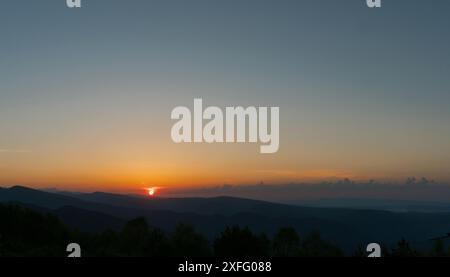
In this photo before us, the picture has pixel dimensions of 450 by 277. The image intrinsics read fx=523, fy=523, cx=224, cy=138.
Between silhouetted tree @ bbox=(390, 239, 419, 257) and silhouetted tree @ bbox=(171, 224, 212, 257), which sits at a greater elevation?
silhouetted tree @ bbox=(390, 239, 419, 257)

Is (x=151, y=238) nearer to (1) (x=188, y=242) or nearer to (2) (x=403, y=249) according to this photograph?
(1) (x=188, y=242)

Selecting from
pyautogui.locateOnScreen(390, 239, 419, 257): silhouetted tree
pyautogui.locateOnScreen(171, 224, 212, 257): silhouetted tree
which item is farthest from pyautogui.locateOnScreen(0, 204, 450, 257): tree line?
pyautogui.locateOnScreen(390, 239, 419, 257): silhouetted tree

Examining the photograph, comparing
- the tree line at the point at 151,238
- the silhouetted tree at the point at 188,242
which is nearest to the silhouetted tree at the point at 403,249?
the tree line at the point at 151,238

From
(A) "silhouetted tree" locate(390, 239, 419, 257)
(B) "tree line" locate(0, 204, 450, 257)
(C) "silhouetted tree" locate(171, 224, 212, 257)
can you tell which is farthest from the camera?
(C) "silhouetted tree" locate(171, 224, 212, 257)

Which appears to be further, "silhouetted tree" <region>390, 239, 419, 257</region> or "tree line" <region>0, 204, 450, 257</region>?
"tree line" <region>0, 204, 450, 257</region>

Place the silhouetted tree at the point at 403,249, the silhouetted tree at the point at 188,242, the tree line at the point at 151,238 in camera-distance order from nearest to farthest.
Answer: the silhouetted tree at the point at 403,249
the tree line at the point at 151,238
the silhouetted tree at the point at 188,242

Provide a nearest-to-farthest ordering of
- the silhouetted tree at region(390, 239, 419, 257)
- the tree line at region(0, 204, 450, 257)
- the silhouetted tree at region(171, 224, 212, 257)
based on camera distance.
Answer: the silhouetted tree at region(390, 239, 419, 257)
the tree line at region(0, 204, 450, 257)
the silhouetted tree at region(171, 224, 212, 257)

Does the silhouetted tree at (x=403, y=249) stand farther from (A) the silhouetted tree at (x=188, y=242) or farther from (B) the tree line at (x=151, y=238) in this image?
(A) the silhouetted tree at (x=188, y=242)

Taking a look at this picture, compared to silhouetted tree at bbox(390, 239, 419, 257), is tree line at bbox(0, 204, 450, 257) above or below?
below

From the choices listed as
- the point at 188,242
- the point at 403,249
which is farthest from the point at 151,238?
the point at 403,249

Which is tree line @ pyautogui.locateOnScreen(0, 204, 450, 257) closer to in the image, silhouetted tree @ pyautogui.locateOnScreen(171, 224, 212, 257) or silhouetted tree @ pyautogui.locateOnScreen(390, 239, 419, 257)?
silhouetted tree @ pyautogui.locateOnScreen(171, 224, 212, 257)
